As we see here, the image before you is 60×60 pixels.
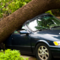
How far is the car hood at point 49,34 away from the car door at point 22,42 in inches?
17.2

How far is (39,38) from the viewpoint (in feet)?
22.0

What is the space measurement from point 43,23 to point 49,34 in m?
0.99

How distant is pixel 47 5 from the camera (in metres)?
8.27

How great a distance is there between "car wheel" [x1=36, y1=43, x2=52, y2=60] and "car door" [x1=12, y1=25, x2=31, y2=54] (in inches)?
23.3

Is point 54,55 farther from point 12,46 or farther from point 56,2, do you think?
point 56,2

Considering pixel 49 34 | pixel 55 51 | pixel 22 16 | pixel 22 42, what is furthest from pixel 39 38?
pixel 22 16

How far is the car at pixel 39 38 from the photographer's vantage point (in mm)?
6305

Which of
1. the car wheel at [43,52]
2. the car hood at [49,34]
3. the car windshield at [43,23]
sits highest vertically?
the car windshield at [43,23]

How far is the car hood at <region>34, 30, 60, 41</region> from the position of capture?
6399 millimetres

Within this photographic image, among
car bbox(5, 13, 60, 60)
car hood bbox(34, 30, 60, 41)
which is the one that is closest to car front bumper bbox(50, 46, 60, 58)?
car bbox(5, 13, 60, 60)

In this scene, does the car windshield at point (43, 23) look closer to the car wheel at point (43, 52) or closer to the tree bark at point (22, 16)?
the tree bark at point (22, 16)

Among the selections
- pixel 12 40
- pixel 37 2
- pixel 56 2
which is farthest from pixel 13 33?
pixel 56 2

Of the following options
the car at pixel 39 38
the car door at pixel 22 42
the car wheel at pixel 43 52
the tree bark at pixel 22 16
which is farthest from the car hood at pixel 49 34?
the tree bark at pixel 22 16

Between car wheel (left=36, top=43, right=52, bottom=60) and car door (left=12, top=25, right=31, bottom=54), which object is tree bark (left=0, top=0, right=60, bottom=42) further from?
car wheel (left=36, top=43, right=52, bottom=60)
